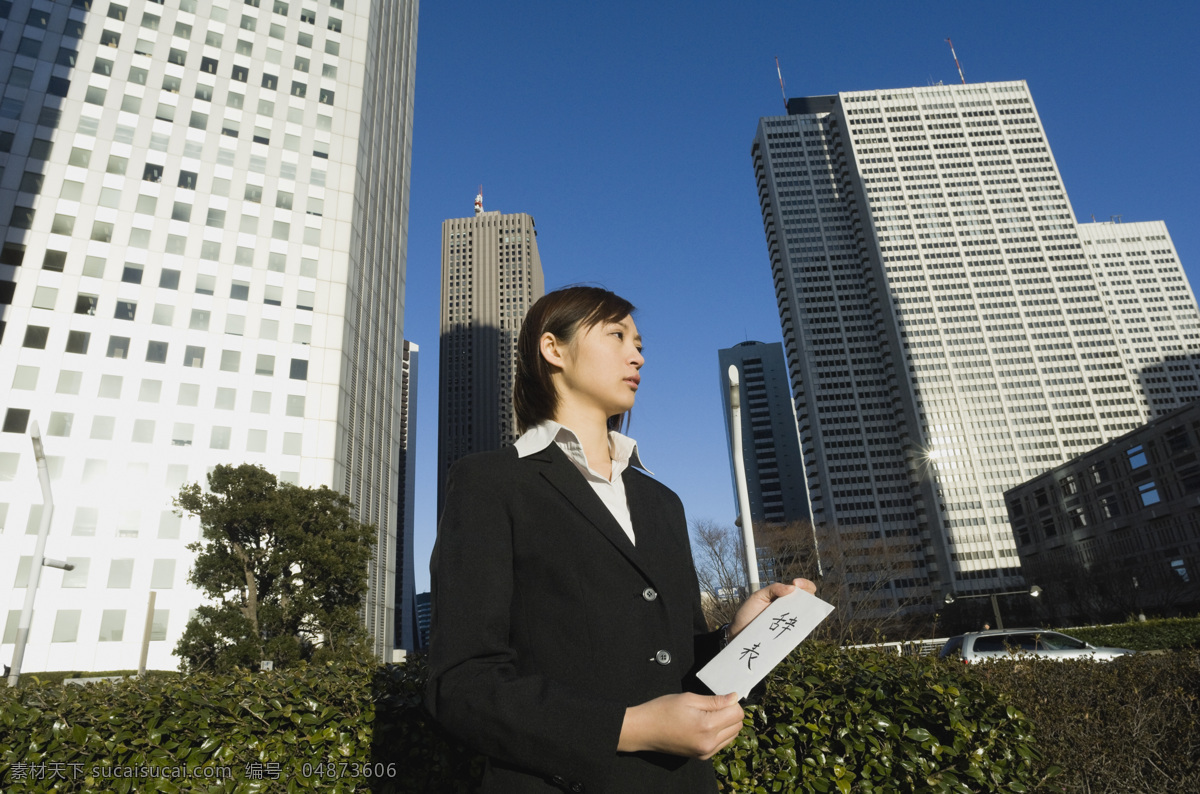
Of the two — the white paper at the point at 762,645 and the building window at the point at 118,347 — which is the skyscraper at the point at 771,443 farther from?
the white paper at the point at 762,645

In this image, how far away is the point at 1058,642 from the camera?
670 inches

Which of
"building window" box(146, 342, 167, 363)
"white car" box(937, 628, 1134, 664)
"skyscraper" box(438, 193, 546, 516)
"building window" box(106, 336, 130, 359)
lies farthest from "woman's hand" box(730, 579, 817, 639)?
"skyscraper" box(438, 193, 546, 516)

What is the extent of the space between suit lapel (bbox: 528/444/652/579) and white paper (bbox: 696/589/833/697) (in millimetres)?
295

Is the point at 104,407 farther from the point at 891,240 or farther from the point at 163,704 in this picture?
the point at 891,240

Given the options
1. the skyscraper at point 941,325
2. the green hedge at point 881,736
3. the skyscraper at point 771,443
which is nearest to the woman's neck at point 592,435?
the green hedge at point 881,736

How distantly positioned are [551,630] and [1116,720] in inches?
271

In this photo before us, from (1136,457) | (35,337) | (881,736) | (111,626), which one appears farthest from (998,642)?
(1136,457)

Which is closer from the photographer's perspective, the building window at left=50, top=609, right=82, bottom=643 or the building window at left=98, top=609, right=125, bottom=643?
the building window at left=50, top=609, right=82, bottom=643

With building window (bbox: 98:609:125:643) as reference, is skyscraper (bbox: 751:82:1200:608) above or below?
above

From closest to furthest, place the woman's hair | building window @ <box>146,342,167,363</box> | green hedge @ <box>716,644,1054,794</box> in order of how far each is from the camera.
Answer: the woman's hair → green hedge @ <box>716,644,1054,794</box> → building window @ <box>146,342,167,363</box>

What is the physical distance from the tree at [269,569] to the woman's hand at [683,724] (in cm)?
2895

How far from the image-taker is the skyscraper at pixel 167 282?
3625 centimetres

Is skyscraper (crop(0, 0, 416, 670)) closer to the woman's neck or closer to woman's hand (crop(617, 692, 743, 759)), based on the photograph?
the woman's neck

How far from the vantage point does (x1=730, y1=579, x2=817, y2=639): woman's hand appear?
1803 millimetres
